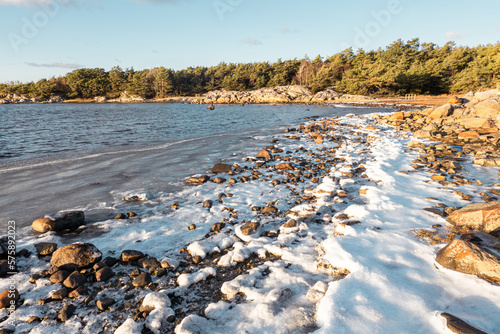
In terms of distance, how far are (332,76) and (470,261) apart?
→ 86040mm

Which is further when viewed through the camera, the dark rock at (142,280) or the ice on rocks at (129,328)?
the dark rock at (142,280)

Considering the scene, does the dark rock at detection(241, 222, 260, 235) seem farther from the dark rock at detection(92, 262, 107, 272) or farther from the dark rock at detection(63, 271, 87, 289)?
the dark rock at detection(63, 271, 87, 289)

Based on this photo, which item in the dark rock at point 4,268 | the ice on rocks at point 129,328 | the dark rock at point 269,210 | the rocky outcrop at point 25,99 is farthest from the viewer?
the rocky outcrop at point 25,99

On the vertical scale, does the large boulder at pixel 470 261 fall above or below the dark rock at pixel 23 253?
above

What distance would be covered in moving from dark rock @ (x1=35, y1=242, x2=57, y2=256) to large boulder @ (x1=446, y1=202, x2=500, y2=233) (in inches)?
293

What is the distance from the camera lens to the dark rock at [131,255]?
13.0 ft

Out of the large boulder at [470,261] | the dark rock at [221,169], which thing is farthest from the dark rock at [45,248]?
the large boulder at [470,261]

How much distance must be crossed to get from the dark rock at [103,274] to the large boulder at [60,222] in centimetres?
216

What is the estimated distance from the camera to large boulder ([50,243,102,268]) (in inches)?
146

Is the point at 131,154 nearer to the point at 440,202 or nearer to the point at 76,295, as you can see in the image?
the point at 76,295

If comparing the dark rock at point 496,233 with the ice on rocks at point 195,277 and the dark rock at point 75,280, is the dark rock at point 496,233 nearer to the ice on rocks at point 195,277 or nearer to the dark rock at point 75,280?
the ice on rocks at point 195,277

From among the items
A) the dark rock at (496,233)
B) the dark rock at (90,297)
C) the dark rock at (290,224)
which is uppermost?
the dark rock at (496,233)

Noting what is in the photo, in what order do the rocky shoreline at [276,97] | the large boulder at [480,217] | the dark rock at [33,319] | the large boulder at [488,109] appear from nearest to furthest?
the dark rock at [33,319]
the large boulder at [480,217]
the large boulder at [488,109]
the rocky shoreline at [276,97]

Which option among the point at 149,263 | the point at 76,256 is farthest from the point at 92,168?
the point at 149,263
